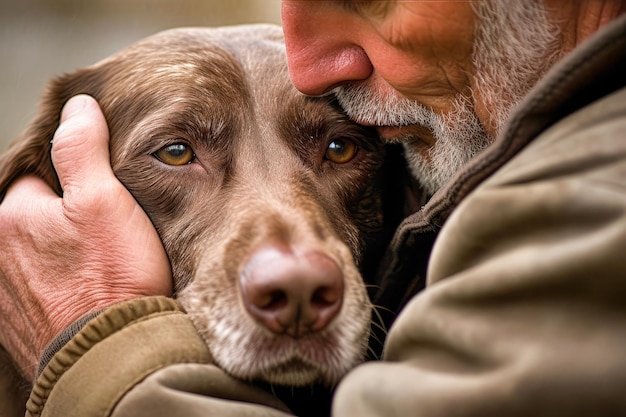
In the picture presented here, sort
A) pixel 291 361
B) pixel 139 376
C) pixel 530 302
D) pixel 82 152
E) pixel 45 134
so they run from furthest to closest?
pixel 45 134 → pixel 82 152 → pixel 291 361 → pixel 139 376 → pixel 530 302

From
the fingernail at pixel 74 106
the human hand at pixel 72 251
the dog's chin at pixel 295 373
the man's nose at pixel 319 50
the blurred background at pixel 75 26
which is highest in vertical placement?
the man's nose at pixel 319 50

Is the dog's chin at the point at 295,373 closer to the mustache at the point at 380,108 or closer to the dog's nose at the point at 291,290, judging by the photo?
the dog's nose at the point at 291,290

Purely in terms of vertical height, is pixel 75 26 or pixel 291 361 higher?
pixel 291 361

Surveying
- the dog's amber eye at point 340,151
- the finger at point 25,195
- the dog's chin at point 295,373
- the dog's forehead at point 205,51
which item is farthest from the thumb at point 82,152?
the dog's chin at point 295,373

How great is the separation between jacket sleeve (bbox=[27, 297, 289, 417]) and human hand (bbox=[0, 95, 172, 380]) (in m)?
0.29

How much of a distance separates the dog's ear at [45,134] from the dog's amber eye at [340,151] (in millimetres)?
1024

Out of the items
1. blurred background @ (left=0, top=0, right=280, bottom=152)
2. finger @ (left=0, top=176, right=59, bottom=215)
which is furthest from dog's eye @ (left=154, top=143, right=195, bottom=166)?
blurred background @ (left=0, top=0, right=280, bottom=152)

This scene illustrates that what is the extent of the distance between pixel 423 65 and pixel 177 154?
0.98m

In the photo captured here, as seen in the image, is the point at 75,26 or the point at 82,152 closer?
the point at 82,152

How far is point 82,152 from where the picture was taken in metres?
2.74

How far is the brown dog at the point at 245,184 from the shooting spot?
2.13 meters

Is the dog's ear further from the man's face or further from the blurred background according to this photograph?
the blurred background

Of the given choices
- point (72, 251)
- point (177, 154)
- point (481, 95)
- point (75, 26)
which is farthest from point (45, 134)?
point (75, 26)

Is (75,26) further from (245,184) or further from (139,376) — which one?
(139,376)
